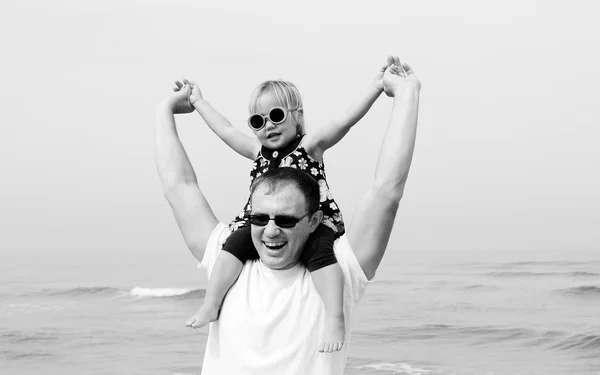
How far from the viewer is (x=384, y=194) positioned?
7.72ft

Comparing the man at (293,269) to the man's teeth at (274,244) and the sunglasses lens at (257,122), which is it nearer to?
the man's teeth at (274,244)

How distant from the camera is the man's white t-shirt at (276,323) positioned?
7.80 feet

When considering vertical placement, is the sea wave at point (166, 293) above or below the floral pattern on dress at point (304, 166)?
below

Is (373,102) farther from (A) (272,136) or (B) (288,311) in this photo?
(B) (288,311)

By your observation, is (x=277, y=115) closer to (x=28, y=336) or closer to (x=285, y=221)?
(x=285, y=221)

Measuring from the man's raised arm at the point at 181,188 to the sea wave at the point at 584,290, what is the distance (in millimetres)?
18929

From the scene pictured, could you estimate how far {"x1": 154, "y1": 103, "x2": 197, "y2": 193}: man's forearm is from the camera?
2738 millimetres

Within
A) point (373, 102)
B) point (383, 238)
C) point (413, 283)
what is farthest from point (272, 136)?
point (413, 283)

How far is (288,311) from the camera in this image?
2400mm

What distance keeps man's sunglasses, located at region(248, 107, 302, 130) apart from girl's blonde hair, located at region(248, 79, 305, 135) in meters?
0.07

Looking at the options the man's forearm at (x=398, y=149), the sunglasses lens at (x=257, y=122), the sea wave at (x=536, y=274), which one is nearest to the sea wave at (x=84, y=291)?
the sea wave at (x=536, y=274)

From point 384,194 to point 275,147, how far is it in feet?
2.85

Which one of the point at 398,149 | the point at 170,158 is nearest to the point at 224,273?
the point at 170,158

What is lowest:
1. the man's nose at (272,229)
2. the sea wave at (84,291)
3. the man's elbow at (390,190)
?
the sea wave at (84,291)
